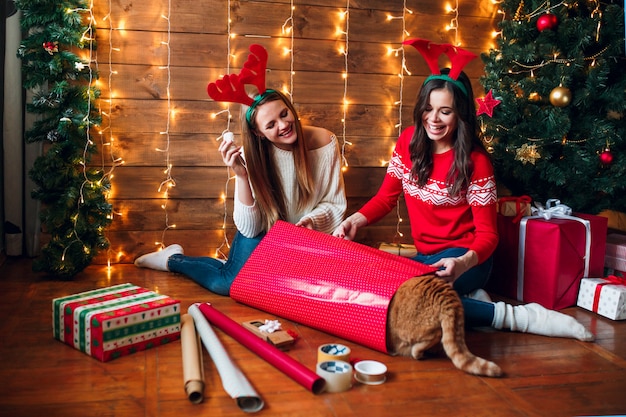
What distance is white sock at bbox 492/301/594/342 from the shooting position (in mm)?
1922

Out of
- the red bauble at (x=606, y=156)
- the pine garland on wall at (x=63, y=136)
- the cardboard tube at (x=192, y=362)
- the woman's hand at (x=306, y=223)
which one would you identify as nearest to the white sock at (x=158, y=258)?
the pine garland on wall at (x=63, y=136)

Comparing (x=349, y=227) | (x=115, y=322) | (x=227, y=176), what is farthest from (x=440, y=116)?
(x=115, y=322)

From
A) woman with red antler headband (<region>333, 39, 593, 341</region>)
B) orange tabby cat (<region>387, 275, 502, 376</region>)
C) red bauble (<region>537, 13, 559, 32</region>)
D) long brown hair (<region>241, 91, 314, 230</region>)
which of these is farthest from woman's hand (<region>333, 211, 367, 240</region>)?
red bauble (<region>537, 13, 559, 32</region>)

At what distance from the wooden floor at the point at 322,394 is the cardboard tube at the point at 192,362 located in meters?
0.03

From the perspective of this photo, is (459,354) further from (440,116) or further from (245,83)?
(245,83)

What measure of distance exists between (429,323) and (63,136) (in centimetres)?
169

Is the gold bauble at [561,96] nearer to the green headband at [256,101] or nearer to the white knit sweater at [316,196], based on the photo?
the white knit sweater at [316,196]

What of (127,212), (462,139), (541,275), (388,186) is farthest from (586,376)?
(127,212)

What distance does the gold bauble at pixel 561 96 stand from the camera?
7.88ft

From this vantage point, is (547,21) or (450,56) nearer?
(450,56)

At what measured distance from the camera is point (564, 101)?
2404mm

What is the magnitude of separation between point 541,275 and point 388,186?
2.21ft

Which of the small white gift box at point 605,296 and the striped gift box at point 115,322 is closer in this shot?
the striped gift box at point 115,322

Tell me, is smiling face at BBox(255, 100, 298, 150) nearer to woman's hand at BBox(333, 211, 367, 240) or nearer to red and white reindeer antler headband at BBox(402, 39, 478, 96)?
woman's hand at BBox(333, 211, 367, 240)
